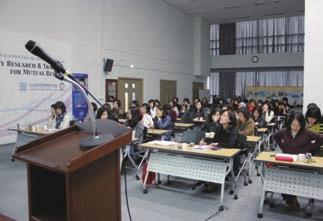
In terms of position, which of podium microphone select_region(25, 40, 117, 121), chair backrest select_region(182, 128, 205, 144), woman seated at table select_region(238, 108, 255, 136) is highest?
podium microphone select_region(25, 40, 117, 121)

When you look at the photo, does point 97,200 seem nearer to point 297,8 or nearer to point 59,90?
point 59,90

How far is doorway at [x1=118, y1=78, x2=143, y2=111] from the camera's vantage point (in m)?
10.1

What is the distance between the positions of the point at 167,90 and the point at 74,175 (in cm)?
1163

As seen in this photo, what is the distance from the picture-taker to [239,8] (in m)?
13.2

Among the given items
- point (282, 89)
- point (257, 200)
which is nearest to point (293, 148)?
point (257, 200)

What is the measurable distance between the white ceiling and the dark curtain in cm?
118

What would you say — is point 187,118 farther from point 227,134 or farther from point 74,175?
point 74,175

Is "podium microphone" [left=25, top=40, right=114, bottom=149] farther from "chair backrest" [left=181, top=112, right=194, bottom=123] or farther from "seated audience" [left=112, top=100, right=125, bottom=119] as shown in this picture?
"chair backrest" [left=181, top=112, right=194, bottom=123]

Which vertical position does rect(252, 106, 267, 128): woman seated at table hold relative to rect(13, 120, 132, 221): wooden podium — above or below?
below

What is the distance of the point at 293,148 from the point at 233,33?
526 inches

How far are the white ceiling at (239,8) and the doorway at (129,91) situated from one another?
12.6 feet

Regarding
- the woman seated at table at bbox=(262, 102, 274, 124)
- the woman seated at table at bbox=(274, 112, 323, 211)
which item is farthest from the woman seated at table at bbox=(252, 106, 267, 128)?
the woman seated at table at bbox=(274, 112, 323, 211)

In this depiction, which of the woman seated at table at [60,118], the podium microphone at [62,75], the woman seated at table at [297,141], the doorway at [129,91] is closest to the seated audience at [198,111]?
the doorway at [129,91]

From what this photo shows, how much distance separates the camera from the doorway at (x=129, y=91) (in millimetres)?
10141
